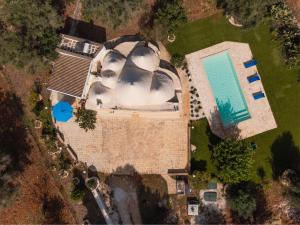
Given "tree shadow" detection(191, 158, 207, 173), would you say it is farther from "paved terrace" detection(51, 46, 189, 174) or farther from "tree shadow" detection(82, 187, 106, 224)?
"tree shadow" detection(82, 187, 106, 224)

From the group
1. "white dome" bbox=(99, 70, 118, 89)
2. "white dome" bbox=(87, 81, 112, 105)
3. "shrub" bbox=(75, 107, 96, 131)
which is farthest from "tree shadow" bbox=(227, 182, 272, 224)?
"white dome" bbox=(99, 70, 118, 89)

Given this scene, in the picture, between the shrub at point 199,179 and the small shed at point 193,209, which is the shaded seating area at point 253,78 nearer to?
the shrub at point 199,179

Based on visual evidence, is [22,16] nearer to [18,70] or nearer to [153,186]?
[18,70]

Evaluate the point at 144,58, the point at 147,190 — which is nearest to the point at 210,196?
the point at 147,190

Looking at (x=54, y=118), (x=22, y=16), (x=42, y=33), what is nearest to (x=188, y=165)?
(x=54, y=118)

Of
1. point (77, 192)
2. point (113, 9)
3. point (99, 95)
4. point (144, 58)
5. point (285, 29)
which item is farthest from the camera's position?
point (285, 29)

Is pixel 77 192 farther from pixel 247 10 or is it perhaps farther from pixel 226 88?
pixel 247 10
